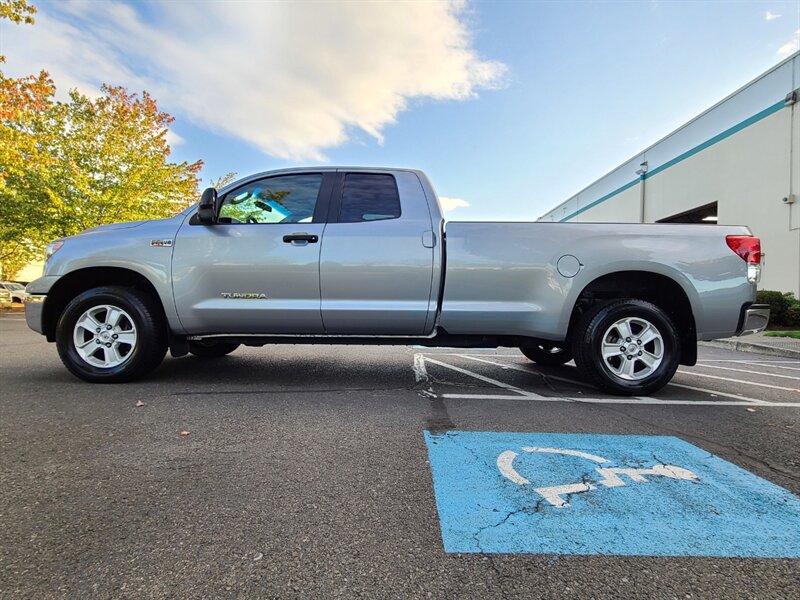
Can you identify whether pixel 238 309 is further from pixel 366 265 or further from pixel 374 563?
pixel 374 563

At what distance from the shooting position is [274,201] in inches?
173

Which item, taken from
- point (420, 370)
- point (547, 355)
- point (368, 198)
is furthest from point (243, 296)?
point (547, 355)

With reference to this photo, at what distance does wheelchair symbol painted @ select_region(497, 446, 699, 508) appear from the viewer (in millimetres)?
2049

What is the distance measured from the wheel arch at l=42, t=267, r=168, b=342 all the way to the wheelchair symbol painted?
346 cm

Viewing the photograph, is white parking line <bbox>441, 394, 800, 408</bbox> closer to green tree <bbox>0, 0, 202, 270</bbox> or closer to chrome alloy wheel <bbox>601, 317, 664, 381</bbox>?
chrome alloy wheel <bbox>601, 317, 664, 381</bbox>

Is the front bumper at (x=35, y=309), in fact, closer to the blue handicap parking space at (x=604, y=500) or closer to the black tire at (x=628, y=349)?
the blue handicap parking space at (x=604, y=500)

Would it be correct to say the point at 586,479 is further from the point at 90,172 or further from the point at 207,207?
the point at 90,172

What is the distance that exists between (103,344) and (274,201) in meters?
2.11

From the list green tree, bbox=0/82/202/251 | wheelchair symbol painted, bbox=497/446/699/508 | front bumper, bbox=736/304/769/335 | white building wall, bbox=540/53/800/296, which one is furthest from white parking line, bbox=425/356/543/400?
green tree, bbox=0/82/202/251

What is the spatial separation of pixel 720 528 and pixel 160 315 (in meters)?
4.43

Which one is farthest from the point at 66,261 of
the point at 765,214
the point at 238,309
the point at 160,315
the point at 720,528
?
the point at 765,214

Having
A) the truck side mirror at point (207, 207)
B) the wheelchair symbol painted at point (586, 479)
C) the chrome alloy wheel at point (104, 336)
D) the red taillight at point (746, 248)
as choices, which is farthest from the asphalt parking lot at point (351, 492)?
the truck side mirror at point (207, 207)

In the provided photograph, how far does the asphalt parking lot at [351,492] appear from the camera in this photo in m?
1.45

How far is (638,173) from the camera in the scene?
73.8ft
